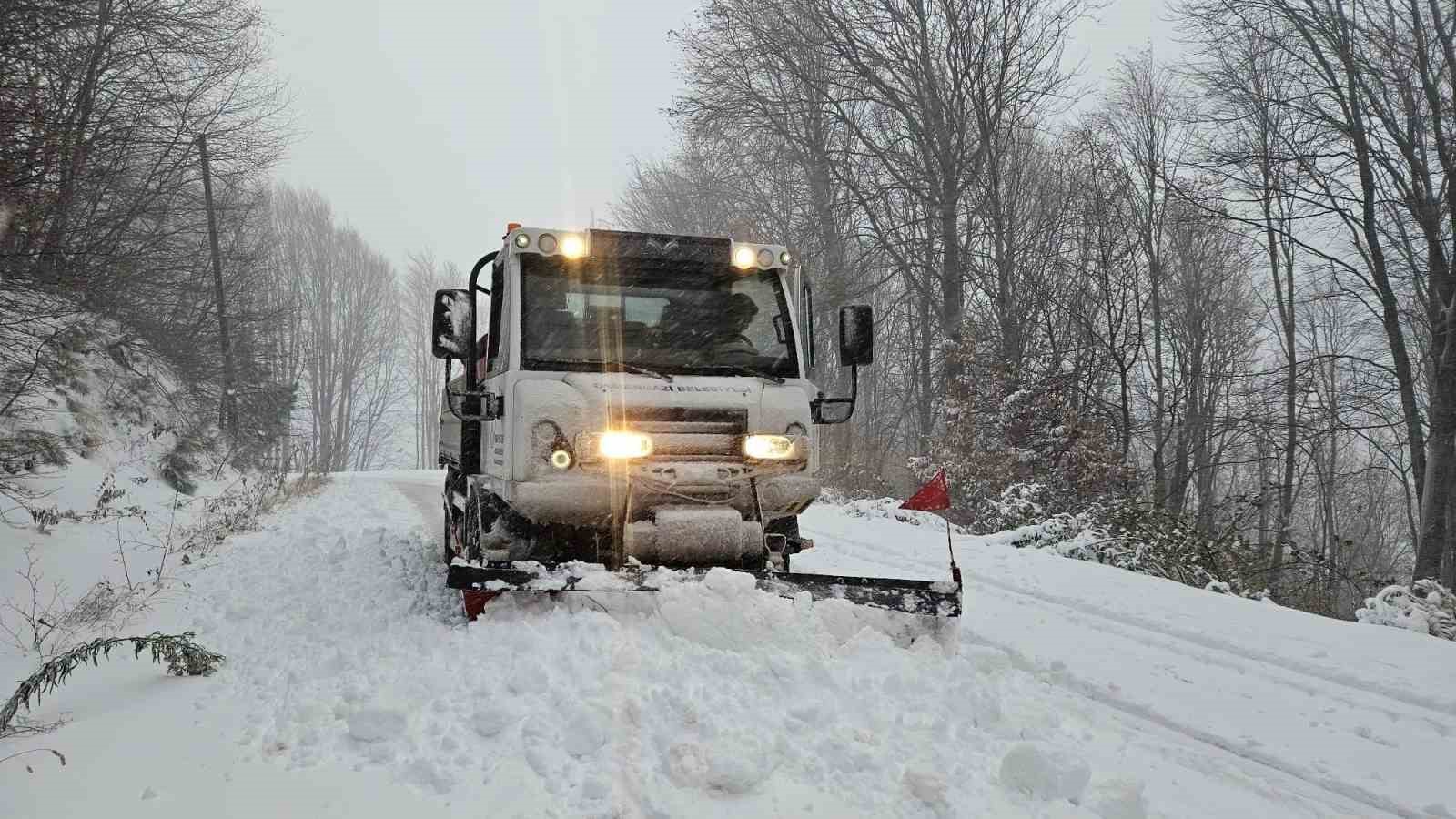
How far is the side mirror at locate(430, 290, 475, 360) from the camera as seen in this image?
16.0 ft

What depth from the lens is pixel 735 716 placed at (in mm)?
3053

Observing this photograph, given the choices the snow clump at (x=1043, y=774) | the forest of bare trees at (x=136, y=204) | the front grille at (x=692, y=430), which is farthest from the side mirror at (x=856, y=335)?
the forest of bare trees at (x=136, y=204)

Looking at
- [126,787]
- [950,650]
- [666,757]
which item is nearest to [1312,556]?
[950,650]

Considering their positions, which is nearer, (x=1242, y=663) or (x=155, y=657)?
(x=155, y=657)

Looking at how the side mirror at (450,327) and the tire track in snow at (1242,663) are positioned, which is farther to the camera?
the side mirror at (450,327)

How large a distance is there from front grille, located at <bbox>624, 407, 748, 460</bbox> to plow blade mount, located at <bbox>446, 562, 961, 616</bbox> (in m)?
0.69

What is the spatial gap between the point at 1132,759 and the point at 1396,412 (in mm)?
15315

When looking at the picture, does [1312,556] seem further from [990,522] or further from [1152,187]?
[1152,187]

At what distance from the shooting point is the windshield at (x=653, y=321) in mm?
4887

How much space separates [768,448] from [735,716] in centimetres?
191

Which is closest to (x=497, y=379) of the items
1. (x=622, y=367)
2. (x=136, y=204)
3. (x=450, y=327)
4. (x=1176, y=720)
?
(x=450, y=327)

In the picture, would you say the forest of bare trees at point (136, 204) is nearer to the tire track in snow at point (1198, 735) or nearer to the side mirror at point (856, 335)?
the side mirror at point (856, 335)

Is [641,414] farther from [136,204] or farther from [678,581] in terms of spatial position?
[136,204]

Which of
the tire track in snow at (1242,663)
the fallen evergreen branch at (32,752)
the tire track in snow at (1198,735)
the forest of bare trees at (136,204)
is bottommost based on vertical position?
the tire track in snow at (1242,663)
